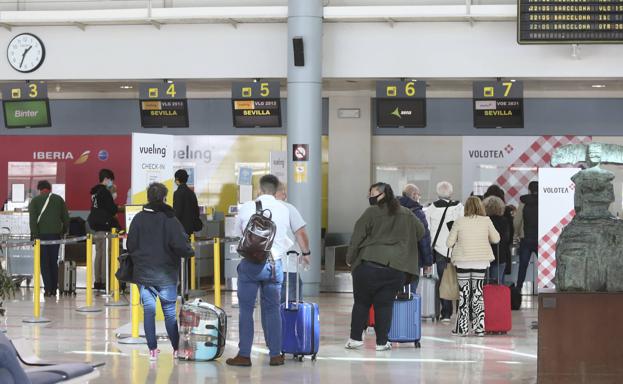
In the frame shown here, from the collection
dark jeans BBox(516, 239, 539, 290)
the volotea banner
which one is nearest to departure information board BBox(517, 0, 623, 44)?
dark jeans BBox(516, 239, 539, 290)

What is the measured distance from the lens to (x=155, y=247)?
9.38 m

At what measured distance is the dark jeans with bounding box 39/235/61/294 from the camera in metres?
16.0

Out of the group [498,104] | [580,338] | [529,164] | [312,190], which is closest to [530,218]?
[498,104]

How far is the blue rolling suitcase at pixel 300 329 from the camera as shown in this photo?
31.7 ft

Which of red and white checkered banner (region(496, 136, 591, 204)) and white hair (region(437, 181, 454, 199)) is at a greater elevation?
red and white checkered banner (region(496, 136, 591, 204))

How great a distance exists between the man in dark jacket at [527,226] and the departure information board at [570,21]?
191cm

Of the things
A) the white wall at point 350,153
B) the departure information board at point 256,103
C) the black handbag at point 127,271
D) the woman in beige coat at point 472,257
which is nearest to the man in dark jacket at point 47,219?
the departure information board at point 256,103

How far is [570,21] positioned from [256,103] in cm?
461

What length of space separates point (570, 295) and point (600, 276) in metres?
0.26

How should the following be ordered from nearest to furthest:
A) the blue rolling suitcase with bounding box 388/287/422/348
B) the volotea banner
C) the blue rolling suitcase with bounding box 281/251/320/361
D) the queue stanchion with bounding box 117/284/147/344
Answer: the blue rolling suitcase with bounding box 281/251/320/361
the blue rolling suitcase with bounding box 388/287/422/348
the queue stanchion with bounding box 117/284/147/344
the volotea banner

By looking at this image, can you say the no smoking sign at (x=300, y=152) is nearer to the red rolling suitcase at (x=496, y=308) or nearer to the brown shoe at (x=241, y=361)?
the red rolling suitcase at (x=496, y=308)

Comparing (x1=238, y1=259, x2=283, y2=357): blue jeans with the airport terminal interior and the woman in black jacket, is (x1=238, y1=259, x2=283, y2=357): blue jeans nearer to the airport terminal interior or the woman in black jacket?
the airport terminal interior

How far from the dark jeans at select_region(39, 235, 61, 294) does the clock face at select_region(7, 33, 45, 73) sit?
2.43 m

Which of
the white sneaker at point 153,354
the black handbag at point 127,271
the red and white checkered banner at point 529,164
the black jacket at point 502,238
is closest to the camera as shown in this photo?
the black handbag at point 127,271
